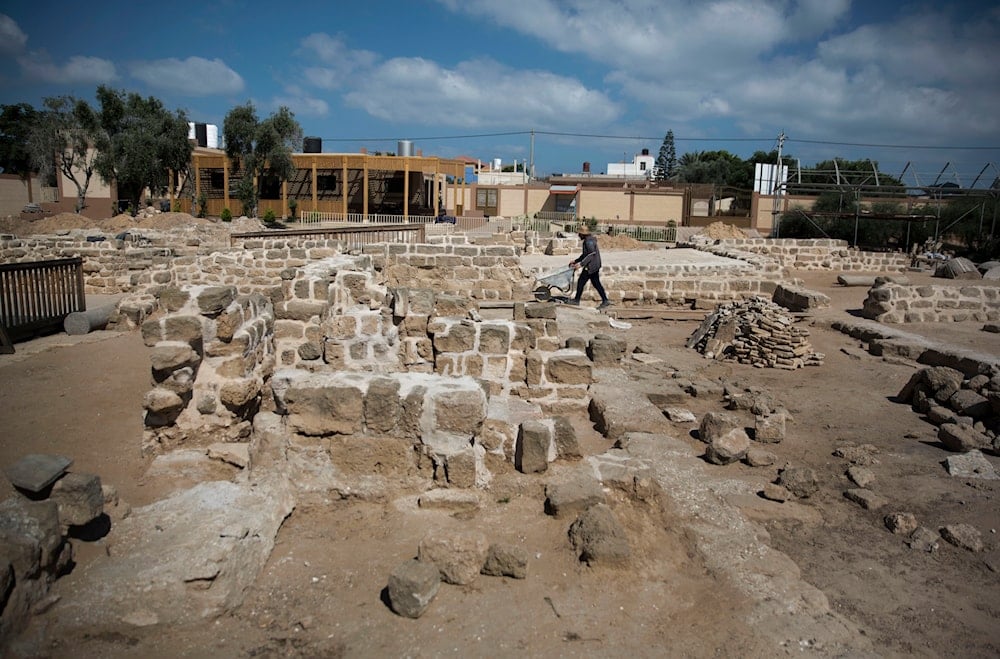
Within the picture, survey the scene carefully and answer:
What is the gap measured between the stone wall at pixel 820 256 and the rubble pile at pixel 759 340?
13.9 metres

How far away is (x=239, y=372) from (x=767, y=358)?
7.84 m

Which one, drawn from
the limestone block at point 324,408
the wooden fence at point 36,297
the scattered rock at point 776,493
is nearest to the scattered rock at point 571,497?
the limestone block at point 324,408

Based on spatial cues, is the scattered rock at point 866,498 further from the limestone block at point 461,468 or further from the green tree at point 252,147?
the green tree at point 252,147

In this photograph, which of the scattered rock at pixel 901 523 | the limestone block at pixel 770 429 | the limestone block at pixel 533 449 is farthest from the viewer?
the limestone block at pixel 770 429

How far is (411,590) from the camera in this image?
9.68 ft

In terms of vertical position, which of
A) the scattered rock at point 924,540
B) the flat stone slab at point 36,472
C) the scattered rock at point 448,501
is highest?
the flat stone slab at point 36,472

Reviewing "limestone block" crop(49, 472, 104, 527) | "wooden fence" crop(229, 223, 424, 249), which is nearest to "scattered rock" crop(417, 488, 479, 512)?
"limestone block" crop(49, 472, 104, 527)

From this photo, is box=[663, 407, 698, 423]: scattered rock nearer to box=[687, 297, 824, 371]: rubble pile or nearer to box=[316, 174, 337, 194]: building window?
box=[687, 297, 824, 371]: rubble pile

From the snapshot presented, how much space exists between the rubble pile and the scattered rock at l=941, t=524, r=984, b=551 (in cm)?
565

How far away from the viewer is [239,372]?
5.05 m

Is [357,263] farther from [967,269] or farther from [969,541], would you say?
[967,269]

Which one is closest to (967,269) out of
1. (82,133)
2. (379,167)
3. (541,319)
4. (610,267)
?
(610,267)

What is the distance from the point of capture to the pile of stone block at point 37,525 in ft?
8.01

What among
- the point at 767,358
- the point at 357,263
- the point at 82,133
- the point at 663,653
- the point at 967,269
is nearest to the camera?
the point at 663,653
